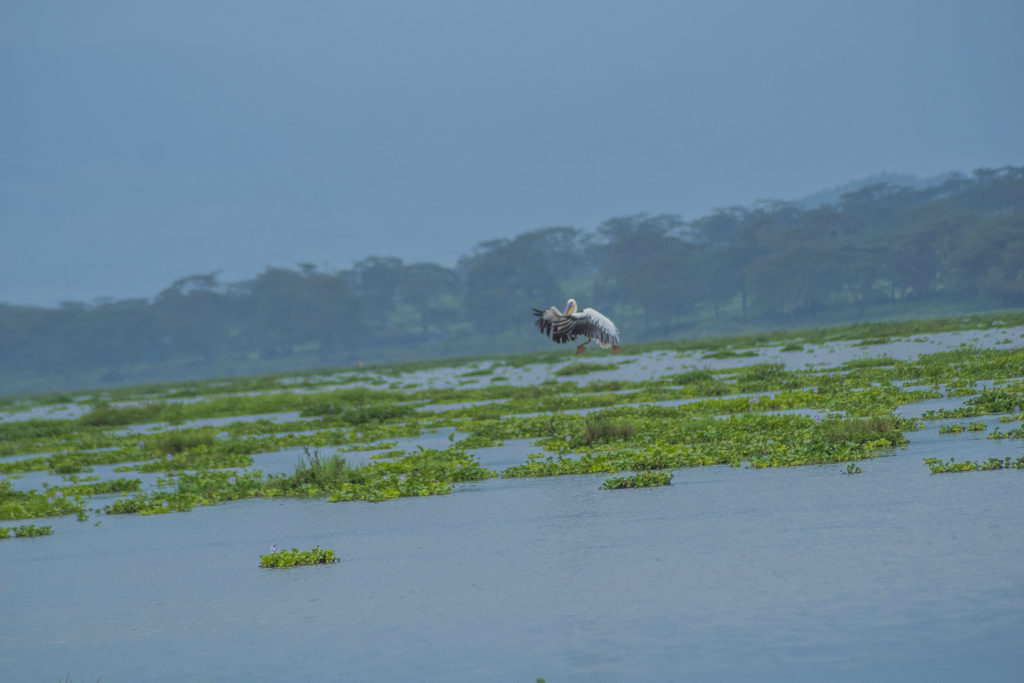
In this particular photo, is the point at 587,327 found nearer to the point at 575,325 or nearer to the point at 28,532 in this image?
the point at 575,325

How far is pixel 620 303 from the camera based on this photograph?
155750 millimetres

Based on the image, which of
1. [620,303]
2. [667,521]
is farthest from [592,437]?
[620,303]

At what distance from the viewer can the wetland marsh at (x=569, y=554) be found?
24.6 feet

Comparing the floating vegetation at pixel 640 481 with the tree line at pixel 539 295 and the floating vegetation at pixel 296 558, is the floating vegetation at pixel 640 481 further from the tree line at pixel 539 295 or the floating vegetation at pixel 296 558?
the tree line at pixel 539 295

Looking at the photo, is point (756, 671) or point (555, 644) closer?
point (756, 671)

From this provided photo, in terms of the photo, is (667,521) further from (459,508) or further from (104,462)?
(104,462)

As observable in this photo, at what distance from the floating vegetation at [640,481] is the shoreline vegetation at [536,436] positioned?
0.02 metres

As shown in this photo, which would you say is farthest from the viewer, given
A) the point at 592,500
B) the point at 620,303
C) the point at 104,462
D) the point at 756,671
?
the point at 620,303

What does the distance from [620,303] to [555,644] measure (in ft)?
489

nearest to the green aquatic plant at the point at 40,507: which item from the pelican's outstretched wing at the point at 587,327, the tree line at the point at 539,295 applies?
the pelican's outstretched wing at the point at 587,327

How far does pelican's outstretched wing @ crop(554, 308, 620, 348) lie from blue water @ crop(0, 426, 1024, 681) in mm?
7237

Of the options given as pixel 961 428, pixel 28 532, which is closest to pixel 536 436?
pixel 961 428

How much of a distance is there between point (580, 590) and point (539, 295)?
487 feet

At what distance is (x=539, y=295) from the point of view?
15712 centimetres
